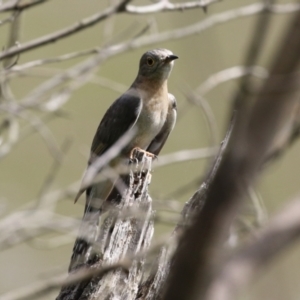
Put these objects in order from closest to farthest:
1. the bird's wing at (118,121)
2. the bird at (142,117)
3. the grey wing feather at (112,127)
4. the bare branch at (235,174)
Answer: the bare branch at (235,174) < the grey wing feather at (112,127) < the bird at (142,117) < the bird's wing at (118,121)

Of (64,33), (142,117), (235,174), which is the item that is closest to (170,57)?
(142,117)

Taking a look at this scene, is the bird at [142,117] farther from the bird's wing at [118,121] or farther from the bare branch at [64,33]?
the bare branch at [64,33]

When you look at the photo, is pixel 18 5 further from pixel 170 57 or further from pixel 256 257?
pixel 256 257

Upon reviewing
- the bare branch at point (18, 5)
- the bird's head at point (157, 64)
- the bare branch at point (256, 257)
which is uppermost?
the bare branch at point (256, 257)

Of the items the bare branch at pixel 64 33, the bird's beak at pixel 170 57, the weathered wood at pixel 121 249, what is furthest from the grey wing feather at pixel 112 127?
the bare branch at pixel 64 33

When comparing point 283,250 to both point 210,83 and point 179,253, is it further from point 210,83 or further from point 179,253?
point 210,83

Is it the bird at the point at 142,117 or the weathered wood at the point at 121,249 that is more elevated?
the weathered wood at the point at 121,249

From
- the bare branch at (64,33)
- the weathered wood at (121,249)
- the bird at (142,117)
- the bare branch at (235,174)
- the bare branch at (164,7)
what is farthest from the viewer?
the bird at (142,117)

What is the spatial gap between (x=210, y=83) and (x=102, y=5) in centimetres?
330

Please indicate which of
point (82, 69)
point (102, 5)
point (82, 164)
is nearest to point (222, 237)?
point (82, 69)

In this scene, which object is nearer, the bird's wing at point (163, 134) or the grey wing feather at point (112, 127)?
the grey wing feather at point (112, 127)

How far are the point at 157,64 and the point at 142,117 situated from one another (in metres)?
0.59

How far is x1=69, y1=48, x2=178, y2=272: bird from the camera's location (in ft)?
17.7

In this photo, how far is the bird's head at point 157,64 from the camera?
223 inches
